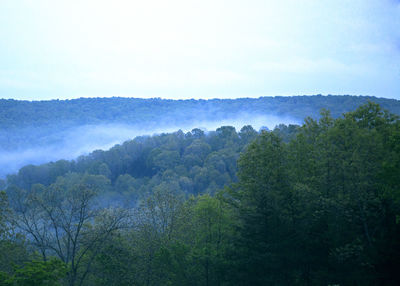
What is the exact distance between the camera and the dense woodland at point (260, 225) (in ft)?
62.8

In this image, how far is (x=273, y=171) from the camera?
72.7ft

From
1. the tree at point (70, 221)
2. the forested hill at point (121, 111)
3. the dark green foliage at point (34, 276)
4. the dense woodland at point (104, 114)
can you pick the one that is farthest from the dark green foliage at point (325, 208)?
the forested hill at point (121, 111)

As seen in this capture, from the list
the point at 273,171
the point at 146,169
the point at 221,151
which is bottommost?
the point at 146,169

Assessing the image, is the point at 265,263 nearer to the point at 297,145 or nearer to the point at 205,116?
the point at 297,145

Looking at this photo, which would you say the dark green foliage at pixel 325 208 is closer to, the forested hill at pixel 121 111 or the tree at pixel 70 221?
the tree at pixel 70 221

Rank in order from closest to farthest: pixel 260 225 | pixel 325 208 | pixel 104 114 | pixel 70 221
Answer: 1. pixel 325 208
2. pixel 260 225
3. pixel 70 221
4. pixel 104 114

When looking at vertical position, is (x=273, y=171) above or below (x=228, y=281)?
above

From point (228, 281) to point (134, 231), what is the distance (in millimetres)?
7174

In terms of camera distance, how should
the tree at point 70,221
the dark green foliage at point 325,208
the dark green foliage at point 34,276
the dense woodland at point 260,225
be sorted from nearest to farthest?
the dark green foliage at point 34,276 → the dark green foliage at point 325,208 → the dense woodland at point 260,225 → the tree at point 70,221

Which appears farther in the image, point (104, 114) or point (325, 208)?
point (104, 114)

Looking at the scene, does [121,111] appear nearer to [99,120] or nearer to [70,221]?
[99,120]

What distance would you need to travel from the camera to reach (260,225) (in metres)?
21.9

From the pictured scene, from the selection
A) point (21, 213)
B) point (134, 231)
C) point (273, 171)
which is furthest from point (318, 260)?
point (21, 213)

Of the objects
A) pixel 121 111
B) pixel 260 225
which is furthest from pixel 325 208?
pixel 121 111
